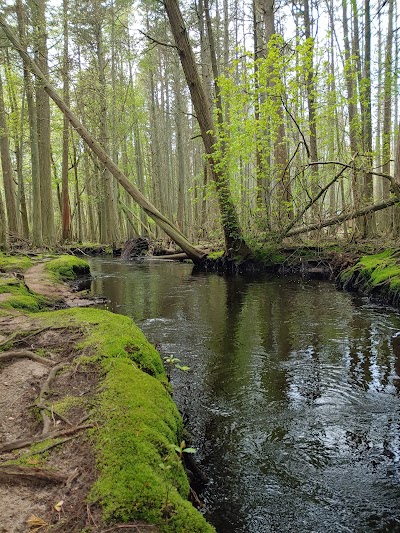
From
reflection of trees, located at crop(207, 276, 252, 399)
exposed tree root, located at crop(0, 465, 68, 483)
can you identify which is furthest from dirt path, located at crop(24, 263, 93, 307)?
exposed tree root, located at crop(0, 465, 68, 483)

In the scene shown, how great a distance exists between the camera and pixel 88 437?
7.14ft

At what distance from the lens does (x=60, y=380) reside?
3041 mm

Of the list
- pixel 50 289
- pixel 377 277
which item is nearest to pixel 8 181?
pixel 50 289

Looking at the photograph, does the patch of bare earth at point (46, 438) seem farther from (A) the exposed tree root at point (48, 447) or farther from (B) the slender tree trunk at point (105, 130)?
(B) the slender tree trunk at point (105, 130)

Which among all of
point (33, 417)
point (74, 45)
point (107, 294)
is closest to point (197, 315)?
point (107, 294)

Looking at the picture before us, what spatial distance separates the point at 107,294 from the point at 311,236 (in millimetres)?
6628

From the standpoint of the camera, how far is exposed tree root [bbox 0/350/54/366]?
3423 millimetres

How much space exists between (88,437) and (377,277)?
8.24m

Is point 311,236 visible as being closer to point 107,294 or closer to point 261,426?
point 107,294

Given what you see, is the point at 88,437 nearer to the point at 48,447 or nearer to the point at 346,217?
the point at 48,447

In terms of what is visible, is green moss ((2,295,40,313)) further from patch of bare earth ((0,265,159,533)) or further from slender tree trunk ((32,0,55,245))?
slender tree trunk ((32,0,55,245))

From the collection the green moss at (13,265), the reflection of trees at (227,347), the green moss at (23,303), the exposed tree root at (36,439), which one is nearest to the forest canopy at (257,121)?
the green moss at (13,265)

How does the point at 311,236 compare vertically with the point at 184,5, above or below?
below

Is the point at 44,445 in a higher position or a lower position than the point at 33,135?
lower
